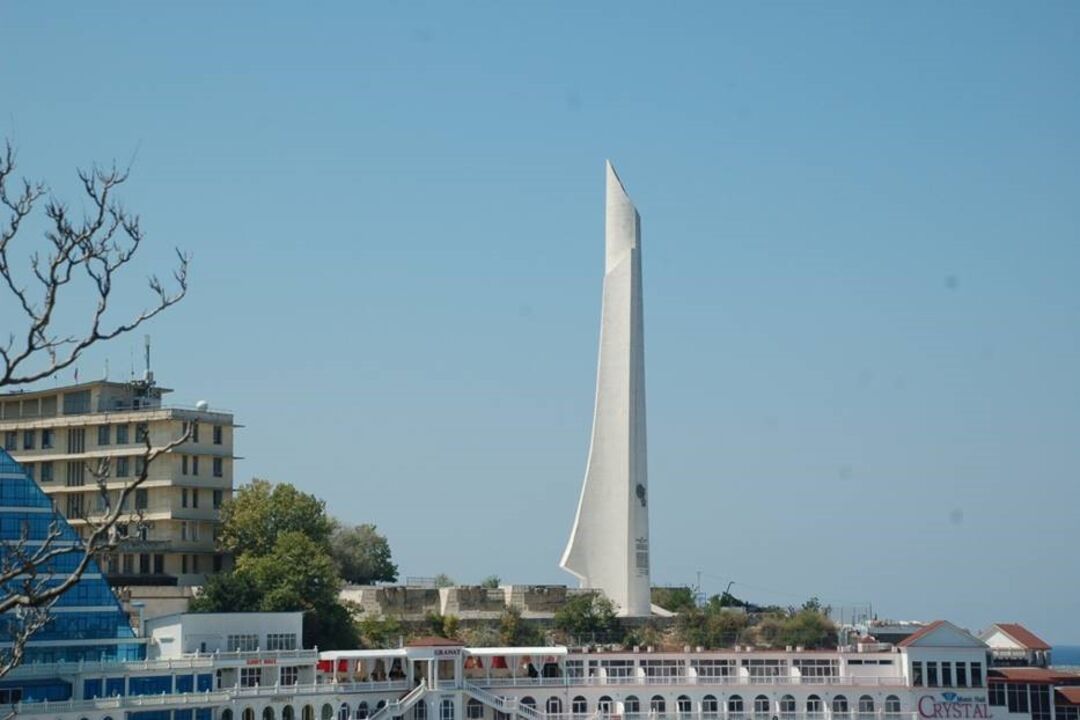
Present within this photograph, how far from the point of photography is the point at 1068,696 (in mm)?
66438

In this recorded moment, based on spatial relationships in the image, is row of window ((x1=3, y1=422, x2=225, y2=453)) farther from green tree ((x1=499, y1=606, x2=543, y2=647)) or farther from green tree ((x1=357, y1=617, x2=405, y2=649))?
green tree ((x1=499, y1=606, x2=543, y2=647))

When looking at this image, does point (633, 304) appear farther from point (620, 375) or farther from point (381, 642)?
point (381, 642)

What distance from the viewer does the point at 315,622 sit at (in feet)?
234

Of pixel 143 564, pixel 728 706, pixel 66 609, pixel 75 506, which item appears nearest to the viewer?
pixel 66 609

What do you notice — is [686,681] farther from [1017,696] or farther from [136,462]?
[136,462]

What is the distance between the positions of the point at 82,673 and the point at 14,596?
42258 mm

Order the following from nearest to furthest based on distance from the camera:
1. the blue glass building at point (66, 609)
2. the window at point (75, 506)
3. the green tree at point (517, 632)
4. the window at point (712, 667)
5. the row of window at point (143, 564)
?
the blue glass building at point (66, 609) < the window at point (712, 667) < the green tree at point (517, 632) < the row of window at point (143, 564) < the window at point (75, 506)

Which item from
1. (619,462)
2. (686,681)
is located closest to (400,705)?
(686,681)

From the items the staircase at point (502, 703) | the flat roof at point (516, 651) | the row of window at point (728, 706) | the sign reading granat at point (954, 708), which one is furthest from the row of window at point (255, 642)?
the sign reading granat at point (954, 708)

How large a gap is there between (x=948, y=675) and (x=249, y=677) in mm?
27970

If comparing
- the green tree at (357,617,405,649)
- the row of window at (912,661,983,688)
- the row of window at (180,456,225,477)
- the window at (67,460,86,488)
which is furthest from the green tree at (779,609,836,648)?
the window at (67,460,86,488)

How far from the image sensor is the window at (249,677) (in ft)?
210

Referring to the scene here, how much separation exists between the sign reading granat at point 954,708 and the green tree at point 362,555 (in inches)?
1258

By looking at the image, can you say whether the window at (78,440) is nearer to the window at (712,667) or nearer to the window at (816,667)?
the window at (712,667)
